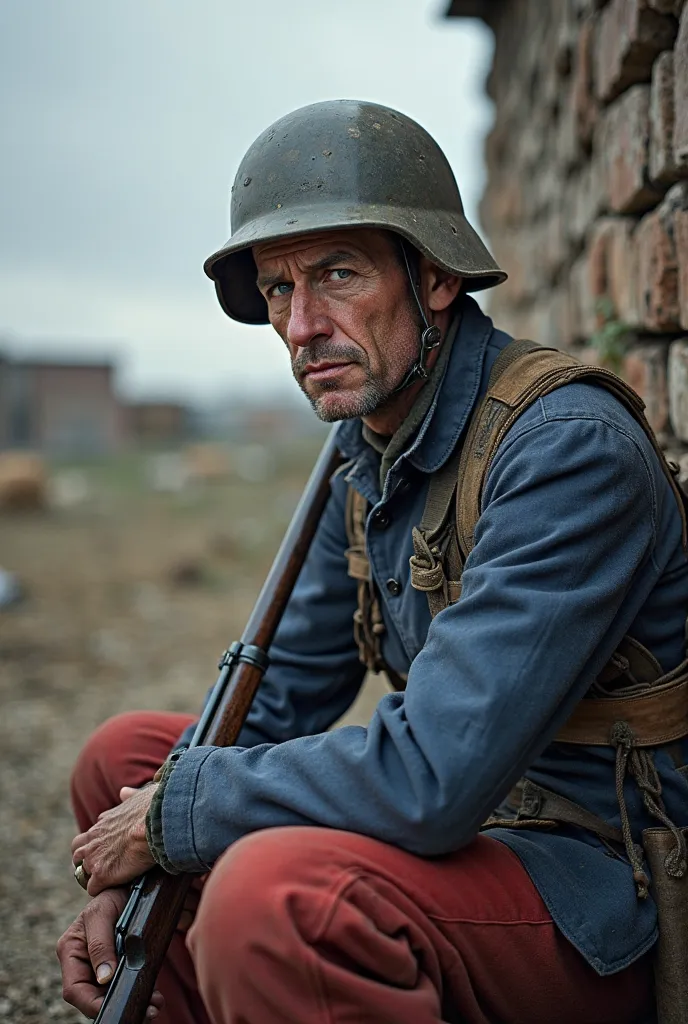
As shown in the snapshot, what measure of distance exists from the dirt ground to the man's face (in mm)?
1593

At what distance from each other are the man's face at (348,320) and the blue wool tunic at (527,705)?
0.36m

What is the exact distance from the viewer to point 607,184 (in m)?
3.03

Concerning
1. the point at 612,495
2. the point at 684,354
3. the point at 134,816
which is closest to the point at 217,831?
the point at 134,816

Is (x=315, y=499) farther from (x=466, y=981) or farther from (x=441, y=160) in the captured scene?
(x=466, y=981)

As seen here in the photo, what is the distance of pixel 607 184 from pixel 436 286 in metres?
1.15

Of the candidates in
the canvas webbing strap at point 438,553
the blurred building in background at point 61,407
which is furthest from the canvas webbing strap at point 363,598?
the blurred building in background at point 61,407

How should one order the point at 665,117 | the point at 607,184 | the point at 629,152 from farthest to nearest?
the point at 607,184 → the point at 629,152 → the point at 665,117

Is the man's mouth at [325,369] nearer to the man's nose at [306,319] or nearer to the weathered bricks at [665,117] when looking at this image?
the man's nose at [306,319]

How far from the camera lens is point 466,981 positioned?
160cm

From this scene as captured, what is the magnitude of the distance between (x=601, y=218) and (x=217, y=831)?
2359 mm

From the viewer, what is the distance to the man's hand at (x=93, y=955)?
73.3 inches

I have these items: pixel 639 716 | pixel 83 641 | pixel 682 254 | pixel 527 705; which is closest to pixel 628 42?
pixel 682 254

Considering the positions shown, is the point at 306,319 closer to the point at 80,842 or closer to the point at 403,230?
the point at 403,230

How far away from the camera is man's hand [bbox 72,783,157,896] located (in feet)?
5.97
